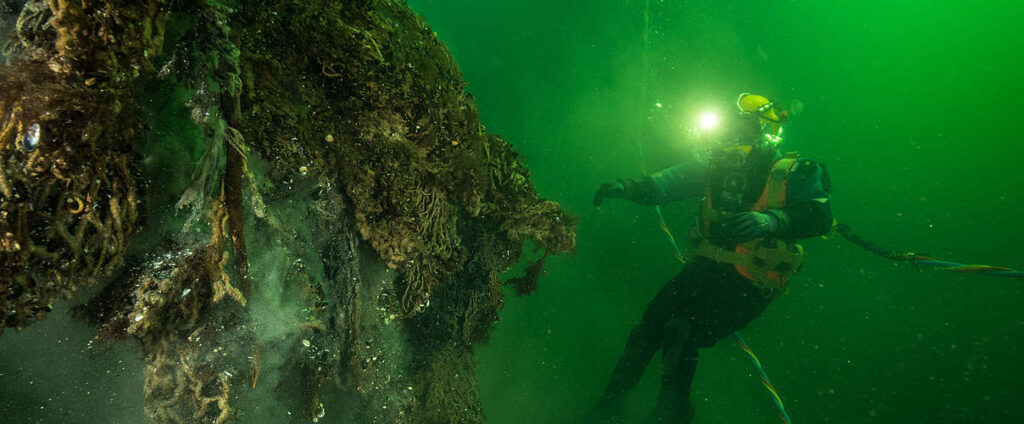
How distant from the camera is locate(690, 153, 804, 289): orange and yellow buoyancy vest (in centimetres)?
520

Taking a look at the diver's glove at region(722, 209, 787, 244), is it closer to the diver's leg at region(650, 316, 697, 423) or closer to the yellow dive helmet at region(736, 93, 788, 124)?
the yellow dive helmet at region(736, 93, 788, 124)

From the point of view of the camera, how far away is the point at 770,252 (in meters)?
5.29

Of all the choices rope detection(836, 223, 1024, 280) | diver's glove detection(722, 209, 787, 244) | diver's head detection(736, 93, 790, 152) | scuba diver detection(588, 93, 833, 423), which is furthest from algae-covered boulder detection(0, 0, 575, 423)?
rope detection(836, 223, 1024, 280)

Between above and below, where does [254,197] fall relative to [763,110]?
below

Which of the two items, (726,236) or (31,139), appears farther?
(726,236)

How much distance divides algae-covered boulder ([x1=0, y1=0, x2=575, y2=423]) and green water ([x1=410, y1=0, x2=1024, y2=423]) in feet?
23.3

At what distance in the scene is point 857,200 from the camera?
2042cm

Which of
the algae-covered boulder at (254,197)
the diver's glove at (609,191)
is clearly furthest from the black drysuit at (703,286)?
the algae-covered boulder at (254,197)

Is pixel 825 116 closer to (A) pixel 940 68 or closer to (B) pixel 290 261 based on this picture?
(A) pixel 940 68

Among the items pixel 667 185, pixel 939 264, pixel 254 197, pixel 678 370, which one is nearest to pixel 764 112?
pixel 667 185

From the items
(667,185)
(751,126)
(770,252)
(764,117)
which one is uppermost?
(764,117)

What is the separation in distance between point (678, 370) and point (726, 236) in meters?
2.34

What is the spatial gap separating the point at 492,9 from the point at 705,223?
12862 millimetres

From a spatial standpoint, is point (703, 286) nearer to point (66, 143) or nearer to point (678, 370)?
point (678, 370)
